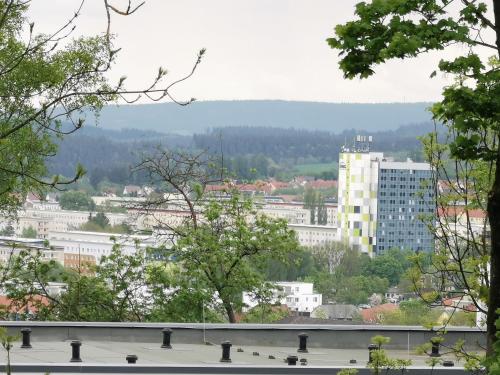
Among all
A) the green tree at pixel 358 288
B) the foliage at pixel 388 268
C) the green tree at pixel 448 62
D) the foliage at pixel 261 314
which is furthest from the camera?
the foliage at pixel 388 268

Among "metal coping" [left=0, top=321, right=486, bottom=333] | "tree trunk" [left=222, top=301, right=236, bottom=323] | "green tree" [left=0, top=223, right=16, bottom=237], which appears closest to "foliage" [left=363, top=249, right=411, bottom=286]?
"green tree" [left=0, top=223, right=16, bottom=237]

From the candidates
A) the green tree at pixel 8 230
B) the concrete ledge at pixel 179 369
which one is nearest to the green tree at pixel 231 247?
the green tree at pixel 8 230

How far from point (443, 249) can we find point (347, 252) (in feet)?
540

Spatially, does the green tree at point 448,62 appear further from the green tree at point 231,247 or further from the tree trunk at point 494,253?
the green tree at point 231,247

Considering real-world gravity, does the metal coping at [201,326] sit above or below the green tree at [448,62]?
below

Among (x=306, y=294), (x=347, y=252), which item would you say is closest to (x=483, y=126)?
(x=306, y=294)

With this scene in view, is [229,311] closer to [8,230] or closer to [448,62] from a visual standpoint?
[448,62]

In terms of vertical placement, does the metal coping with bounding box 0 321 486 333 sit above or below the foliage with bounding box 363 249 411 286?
above

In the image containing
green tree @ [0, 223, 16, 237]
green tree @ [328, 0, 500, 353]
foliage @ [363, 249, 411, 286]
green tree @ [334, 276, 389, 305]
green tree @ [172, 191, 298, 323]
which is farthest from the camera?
foliage @ [363, 249, 411, 286]

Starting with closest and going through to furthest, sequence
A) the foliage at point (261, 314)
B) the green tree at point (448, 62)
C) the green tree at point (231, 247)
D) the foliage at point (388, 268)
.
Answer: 1. the green tree at point (448, 62)
2. the green tree at point (231, 247)
3. the foliage at point (261, 314)
4. the foliage at point (388, 268)

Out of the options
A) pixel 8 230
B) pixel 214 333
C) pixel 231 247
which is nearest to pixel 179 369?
pixel 214 333

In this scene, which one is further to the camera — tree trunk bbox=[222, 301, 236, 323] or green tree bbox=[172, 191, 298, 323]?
green tree bbox=[172, 191, 298, 323]

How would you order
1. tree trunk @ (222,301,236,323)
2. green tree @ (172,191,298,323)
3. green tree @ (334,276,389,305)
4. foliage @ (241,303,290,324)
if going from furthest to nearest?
green tree @ (334,276,389,305)
foliage @ (241,303,290,324)
green tree @ (172,191,298,323)
tree trunk @ (222,301,236,323)

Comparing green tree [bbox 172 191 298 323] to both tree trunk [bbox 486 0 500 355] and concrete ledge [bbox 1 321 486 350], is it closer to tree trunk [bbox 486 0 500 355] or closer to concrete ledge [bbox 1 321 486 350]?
concrete ledge [bbox 1 321 486 350]
